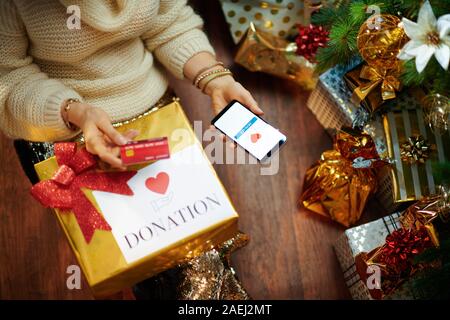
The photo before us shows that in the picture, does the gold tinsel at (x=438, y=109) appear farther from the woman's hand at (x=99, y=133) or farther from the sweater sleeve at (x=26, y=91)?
the sweater sleeve at (x=26, y=91)

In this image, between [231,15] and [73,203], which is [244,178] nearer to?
[231,15]

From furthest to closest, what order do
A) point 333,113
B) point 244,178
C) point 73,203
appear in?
point 244,178 < point 333,113 < point 73,203

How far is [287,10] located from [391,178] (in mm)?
553

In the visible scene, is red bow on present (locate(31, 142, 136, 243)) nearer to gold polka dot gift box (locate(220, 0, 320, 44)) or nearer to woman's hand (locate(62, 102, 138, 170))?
woman's hand (locate(62, 102, 138, 170))

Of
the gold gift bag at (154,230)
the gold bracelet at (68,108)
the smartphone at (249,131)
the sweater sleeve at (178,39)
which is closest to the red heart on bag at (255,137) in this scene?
the smartphone at (249,131)

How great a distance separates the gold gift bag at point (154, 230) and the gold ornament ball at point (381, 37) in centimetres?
38

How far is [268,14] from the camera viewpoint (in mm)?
1296

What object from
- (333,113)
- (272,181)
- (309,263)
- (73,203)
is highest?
(333,113)

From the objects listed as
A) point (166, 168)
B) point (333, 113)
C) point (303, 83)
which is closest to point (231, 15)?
point (303, 83)

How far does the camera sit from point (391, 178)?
1.12m

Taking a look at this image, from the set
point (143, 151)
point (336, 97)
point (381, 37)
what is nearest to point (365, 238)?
point (336, 97)

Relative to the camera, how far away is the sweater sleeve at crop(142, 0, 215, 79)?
0.97 meters

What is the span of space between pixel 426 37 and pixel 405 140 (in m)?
0.42

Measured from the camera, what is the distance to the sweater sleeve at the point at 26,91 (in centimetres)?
82
